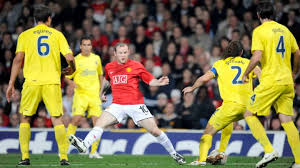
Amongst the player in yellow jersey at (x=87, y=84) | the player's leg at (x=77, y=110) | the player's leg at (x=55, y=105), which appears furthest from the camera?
the player in yellow jersey at (x=87, y=84)

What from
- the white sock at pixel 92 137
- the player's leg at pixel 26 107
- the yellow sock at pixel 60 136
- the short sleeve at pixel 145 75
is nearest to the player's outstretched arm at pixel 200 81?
the short sleeve at pixel 145 75

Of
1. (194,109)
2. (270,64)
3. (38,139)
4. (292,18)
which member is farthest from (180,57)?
(270,64)

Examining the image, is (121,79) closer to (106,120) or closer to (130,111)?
(130,111)

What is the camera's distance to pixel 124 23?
699 inches

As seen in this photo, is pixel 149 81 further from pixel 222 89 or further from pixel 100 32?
pixel 100 32

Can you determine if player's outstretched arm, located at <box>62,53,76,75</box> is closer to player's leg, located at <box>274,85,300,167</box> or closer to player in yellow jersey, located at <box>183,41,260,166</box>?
player in yellow jersey, located at <box>183,41,260,166</box>

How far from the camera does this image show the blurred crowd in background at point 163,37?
15.0 m

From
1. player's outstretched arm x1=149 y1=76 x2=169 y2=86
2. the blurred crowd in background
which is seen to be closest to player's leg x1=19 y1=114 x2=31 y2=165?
player's outstretched arm x1=149 y1=76 x2=169 y2=86

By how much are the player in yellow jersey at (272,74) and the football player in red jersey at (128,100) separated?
1563 mm

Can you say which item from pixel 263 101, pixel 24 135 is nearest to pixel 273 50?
pixel 263 101

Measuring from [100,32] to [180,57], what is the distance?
2.89m

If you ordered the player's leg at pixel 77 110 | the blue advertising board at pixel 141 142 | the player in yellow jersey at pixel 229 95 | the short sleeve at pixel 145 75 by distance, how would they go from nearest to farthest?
the short sleeve at pixel 145 75 < the player in yellow jersey at pixel 229 95 < the player's leg at pixel 77 110 < the blue advertising board at pixel 141 142

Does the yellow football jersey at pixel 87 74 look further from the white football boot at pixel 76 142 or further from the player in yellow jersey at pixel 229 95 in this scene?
the white football boot at pixel 76 142

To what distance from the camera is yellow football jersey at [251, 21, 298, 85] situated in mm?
8742
